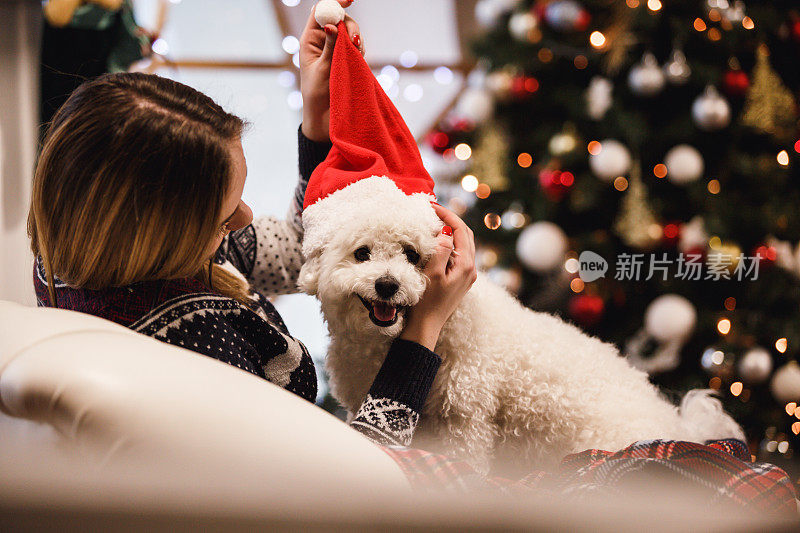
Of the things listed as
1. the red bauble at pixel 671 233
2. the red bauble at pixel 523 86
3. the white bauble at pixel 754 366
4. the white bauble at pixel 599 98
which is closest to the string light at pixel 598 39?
the white bauble at pixel 599 98

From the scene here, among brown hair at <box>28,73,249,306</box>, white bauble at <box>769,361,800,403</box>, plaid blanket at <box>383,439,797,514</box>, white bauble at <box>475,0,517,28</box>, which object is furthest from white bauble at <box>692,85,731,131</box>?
brown hair at <box>28,73,249,306</box>

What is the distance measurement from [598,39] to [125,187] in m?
1.76

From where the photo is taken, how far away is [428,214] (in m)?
0.78

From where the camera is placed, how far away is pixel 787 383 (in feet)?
6.15

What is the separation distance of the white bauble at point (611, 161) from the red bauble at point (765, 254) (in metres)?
0.53

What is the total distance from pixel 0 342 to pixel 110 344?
8cm

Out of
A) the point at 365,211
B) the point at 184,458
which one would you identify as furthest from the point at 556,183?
the point at 184,458

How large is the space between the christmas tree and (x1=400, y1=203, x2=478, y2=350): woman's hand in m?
1.11

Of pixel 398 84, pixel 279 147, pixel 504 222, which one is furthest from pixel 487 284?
pixel 398 84

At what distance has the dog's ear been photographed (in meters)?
0.79

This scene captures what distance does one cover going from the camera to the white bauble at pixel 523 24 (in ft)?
6.32

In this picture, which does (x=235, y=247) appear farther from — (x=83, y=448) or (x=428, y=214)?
(x=83, y=448)

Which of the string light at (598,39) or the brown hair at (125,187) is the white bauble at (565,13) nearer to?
the string light at (598,39)

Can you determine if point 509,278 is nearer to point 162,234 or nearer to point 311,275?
point 311,275
